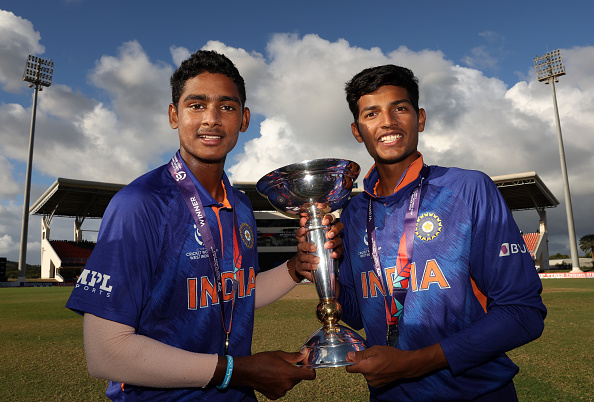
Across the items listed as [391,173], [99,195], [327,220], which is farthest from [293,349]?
[99,195]

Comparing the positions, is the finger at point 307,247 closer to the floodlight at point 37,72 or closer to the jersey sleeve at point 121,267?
the jersey sleeve at point 121,267

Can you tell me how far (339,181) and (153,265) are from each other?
1.08m

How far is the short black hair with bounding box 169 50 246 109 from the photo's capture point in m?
2.12

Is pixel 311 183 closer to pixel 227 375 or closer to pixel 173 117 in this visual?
pixel 173 117

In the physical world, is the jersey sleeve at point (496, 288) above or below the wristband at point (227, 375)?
above

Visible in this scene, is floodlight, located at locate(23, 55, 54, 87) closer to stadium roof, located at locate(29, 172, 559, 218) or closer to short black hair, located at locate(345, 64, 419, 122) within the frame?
stadium roof, located at locate(29, 172, 559, 218)

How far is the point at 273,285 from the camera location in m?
2.69

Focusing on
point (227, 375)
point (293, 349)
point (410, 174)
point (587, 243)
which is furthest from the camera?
point (587, 243)

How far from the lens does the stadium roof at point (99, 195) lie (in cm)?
4200

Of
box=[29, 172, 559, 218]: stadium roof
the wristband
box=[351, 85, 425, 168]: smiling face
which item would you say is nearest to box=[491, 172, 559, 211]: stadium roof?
box=[29, 172, 559, 218]: stadium roof

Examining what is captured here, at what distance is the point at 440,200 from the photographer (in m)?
2.07

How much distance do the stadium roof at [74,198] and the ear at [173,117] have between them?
44.0m

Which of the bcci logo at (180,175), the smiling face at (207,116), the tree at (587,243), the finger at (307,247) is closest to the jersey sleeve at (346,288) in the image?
the finger at (307,247)

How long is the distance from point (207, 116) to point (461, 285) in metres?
1.47
